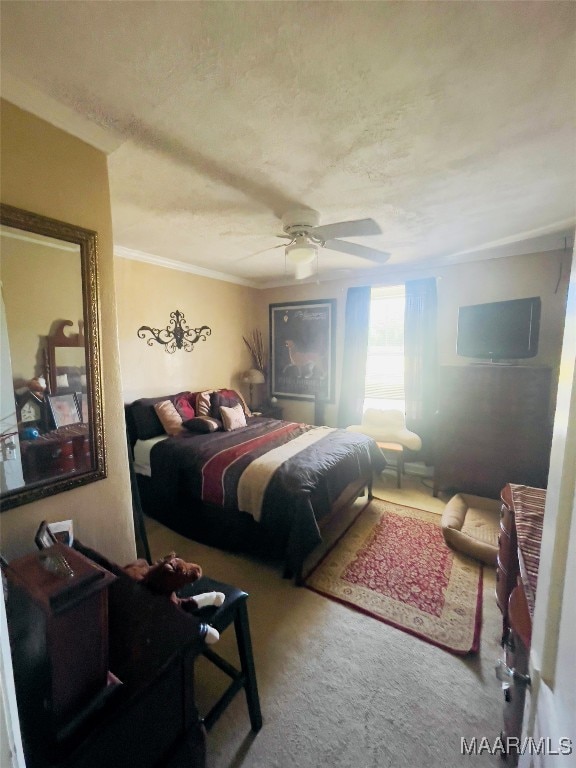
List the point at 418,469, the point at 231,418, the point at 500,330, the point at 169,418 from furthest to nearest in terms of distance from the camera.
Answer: the point at 418,469
the point at 231,418
the point at 169,418
the point at 500,330

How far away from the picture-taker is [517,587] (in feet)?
3.26

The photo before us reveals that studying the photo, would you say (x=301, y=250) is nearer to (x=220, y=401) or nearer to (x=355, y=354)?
(x=220, y=401)

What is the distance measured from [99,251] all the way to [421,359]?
10.9ft

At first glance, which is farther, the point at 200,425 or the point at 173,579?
the point at 200,425

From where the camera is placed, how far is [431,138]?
1.37 m

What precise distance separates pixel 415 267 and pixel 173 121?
309 cm

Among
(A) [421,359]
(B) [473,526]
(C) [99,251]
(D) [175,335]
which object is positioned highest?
(C) [99,251]

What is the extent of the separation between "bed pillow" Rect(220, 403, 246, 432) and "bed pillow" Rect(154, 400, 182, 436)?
450mm

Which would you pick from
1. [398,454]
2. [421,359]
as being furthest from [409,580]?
[421,359]

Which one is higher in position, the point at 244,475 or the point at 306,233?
the point at 306,233

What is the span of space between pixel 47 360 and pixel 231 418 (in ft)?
7.25

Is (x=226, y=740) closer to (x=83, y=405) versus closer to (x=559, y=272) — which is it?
(x=83, y=405)

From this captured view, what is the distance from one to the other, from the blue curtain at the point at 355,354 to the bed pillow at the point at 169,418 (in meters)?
2.14

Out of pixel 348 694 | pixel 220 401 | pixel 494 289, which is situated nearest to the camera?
pixel 348 694
